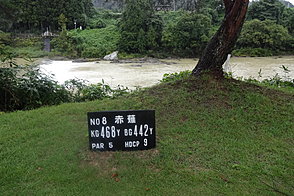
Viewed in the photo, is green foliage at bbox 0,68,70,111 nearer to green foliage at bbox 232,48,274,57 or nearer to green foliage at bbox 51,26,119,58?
green foliage at bbox 51,26,119,58

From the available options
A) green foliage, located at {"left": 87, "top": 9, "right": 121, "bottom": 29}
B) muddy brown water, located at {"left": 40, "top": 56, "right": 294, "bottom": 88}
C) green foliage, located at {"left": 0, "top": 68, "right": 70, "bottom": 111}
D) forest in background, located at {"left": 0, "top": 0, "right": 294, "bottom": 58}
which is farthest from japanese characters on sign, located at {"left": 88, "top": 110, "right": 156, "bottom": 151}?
green foliage, located at {"left": 87, "top": 9, "right": 121, "bottom": 29}

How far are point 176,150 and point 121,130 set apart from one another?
0.73 metres

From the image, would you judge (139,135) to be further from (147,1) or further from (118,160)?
(147,1)

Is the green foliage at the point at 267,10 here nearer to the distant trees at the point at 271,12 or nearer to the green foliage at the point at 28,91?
the distant trees at the point at 271,12

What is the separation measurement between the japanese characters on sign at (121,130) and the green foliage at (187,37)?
26.7m

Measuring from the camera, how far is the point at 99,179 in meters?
2.73

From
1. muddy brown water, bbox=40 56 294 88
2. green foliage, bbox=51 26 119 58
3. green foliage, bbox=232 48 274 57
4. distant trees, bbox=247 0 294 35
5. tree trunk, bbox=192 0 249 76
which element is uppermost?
distant trees, bbox=247 0 294 35

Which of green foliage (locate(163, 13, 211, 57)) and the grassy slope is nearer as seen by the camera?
the grassy slope

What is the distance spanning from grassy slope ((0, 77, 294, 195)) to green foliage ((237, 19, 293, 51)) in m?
26.0

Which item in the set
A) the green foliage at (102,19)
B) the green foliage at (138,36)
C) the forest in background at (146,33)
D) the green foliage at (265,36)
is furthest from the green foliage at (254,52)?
the green foliage at (102,19)

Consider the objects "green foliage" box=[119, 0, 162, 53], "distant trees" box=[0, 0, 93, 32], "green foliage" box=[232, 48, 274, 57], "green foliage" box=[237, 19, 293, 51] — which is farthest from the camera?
"distant trees" box=[0, 0, 93, 32]

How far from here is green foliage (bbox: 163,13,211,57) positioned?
28.7m

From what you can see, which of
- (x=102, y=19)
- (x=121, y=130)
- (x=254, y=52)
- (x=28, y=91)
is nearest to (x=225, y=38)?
(x=121, y=130)

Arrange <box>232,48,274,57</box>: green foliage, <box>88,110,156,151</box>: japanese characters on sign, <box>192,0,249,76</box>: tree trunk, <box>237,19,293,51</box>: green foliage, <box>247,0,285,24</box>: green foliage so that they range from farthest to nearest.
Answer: <box>247,0,285,24</box>: green foliage
<box>237,19,293,51</box>: green foliage
<box>232,48,274,57</box>: green foliage
<box>192,0,249,76</box>: tree trunk
<box>88,110,156,151</box>: japanese characters on sign
